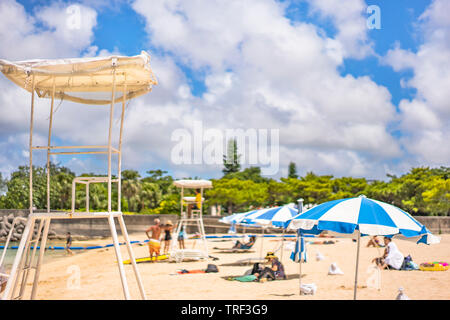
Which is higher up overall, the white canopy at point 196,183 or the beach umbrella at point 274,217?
the white canopy at point 196,183

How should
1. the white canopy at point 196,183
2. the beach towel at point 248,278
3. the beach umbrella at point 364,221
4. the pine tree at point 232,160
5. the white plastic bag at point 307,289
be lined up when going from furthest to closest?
the pine tree at point 232,160, the white canopy at point 196,183, the beach towel at point 248,278, the white plastic bag at point 307,289, the beach umbrella at point 364,221

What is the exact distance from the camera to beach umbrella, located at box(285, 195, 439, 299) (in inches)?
231

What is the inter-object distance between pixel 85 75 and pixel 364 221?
4.24 metres

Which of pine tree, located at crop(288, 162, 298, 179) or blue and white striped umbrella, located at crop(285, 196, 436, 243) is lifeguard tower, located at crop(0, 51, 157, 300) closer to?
blue and white striped umbrella, located at crop(285, 196, 436, 243)

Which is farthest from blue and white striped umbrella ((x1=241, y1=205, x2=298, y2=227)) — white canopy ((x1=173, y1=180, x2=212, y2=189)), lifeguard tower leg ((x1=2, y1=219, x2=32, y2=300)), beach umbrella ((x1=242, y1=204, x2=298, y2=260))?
Result: lifeguard tower leg ((x1=2, y1=219, x2=32, y2=300))

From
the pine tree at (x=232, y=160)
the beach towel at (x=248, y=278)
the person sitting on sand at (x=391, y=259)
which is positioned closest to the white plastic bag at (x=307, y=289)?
the beach towel at (x=248, y=278)

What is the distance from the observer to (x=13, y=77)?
454 centimetres

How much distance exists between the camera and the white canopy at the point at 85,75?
4191 millimetres

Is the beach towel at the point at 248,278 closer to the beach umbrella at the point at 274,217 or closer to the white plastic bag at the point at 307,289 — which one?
the beach umbrella at the point at 274,217

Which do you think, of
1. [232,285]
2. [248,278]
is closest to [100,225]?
[248,278]
